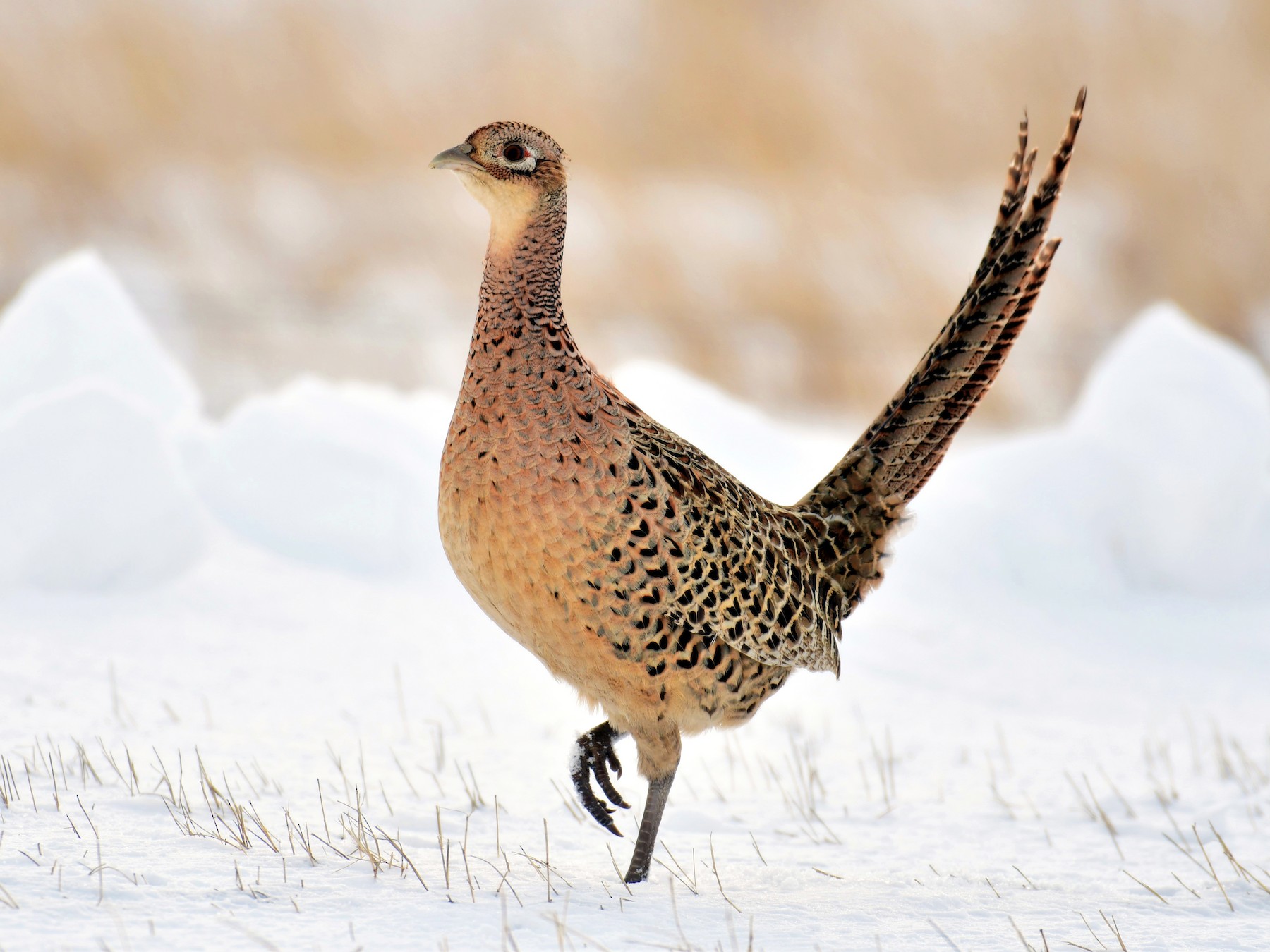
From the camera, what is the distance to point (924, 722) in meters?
6.32

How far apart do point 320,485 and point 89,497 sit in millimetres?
1404

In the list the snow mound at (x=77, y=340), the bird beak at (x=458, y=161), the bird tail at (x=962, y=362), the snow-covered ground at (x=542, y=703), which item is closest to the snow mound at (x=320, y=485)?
the snow-covered ground at (x=542, y=703)

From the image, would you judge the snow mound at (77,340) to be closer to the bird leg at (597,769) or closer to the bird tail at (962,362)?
the bird leg at (597,769)

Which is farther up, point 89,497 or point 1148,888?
point 89,497

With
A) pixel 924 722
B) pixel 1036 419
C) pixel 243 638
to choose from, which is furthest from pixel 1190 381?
pixel 243 638

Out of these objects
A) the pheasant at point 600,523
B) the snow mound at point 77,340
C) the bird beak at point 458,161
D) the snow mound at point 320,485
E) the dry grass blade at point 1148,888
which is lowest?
the dry grass blade at point 1148,888

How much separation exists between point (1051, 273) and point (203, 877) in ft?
36.1

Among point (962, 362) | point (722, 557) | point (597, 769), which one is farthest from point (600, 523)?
point (962, 362)

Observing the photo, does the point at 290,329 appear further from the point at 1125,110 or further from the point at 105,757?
the point at 1125,110

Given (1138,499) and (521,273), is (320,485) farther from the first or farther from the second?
(1138,499)

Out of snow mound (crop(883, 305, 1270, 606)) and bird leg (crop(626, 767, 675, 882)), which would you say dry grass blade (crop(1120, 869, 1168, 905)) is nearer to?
bird leg (crop(626, 767, 675, 882))

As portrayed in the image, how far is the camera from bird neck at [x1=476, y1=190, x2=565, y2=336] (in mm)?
3545

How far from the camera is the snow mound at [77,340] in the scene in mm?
7750

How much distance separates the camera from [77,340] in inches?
309
